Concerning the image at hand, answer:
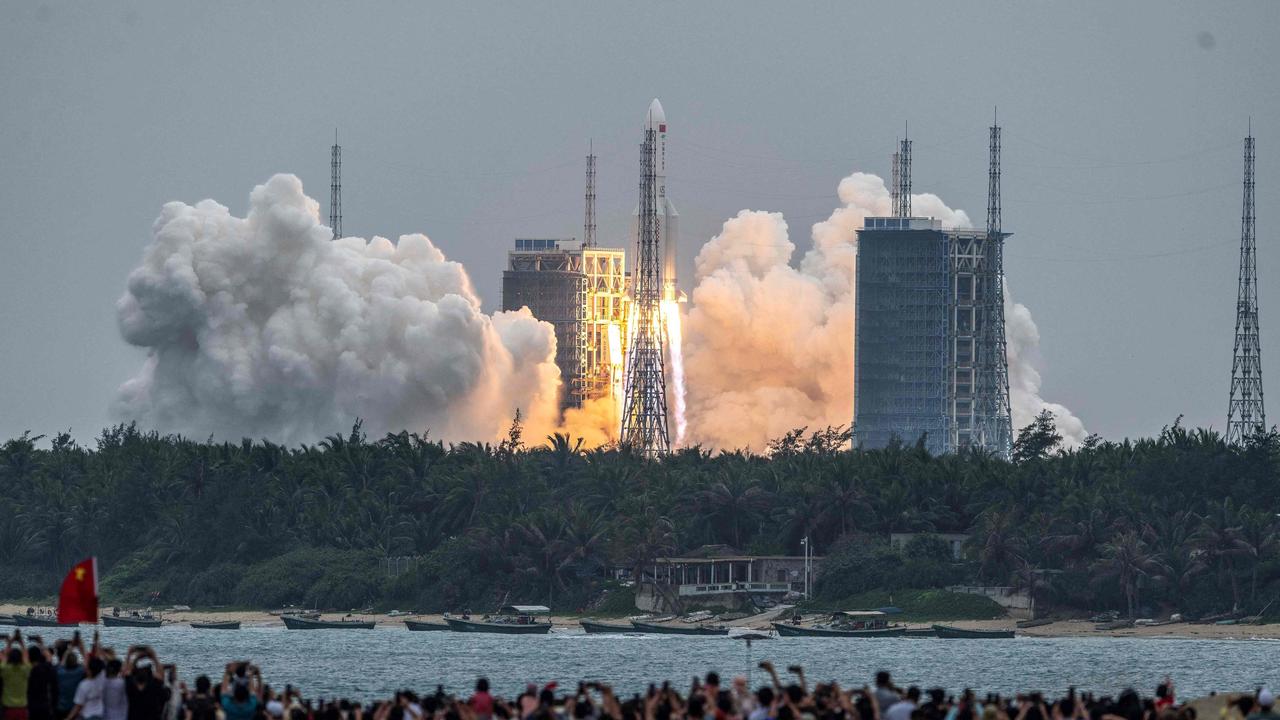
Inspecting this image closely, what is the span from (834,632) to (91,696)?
9367cm

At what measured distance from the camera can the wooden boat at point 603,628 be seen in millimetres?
138125

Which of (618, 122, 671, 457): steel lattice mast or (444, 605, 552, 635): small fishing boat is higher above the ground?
(618, 122, 671, 457): steel lattice mast

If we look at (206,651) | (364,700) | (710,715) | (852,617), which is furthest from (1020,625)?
→ (710,715)

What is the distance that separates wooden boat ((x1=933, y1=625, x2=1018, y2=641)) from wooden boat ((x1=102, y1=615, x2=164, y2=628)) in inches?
1763

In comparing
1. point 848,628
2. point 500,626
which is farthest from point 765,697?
point 500,626

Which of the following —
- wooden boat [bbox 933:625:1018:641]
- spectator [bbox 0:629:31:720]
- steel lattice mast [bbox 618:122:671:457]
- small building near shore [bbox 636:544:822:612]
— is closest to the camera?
spectator [bbox 0:629:31:720]

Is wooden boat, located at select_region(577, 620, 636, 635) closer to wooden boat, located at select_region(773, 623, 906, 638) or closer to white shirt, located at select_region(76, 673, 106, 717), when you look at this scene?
wooden boat, located at select_region(773, 623, 906, 638)

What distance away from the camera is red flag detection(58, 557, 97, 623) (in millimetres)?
50156

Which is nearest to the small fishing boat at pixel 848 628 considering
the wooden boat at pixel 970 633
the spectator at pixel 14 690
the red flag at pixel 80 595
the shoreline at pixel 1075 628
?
the wooden boat at pixel 970 633

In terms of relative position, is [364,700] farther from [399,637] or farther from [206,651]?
[399,637]

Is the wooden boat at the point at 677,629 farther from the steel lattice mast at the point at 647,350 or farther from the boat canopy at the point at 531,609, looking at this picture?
the steel lattice mast at the point at 647,350

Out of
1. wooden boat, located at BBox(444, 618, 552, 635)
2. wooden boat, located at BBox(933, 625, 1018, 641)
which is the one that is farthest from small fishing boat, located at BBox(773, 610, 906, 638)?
wooden boat, located at BBox(444, 618, 552, 635)

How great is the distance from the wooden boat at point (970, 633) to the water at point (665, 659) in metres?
0.46

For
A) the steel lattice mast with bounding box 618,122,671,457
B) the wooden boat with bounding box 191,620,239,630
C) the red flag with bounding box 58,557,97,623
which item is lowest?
the wooden boat with bounding box 191,620,239,630
